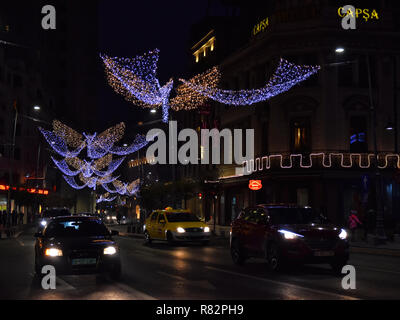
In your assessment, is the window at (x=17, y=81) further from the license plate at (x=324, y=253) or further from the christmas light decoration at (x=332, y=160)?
the license plate at (x=324, y=253)

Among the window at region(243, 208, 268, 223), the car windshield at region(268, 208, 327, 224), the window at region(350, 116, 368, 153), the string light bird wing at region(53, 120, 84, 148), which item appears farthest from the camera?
the string light bird wing at region(53, 120, 84, 148)

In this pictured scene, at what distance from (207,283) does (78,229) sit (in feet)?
12.3

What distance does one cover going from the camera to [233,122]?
5388cm

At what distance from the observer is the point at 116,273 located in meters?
14.1

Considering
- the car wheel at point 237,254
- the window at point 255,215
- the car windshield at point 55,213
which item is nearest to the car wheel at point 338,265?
the window at point 255,215

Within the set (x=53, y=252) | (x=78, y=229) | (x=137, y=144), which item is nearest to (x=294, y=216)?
(x=78, y=229)

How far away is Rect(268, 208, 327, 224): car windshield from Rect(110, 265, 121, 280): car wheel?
4.91 metres

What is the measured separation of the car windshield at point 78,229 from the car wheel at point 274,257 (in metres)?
4.37

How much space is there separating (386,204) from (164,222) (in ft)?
65.8

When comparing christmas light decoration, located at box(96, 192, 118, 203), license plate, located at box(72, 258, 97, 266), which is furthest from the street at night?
christmas light decoration, located at box(96, 192, 118, 203)

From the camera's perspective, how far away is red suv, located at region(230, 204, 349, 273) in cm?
1577

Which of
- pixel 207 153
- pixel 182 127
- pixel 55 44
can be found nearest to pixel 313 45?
pixel 207 153

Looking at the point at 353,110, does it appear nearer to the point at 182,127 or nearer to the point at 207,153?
the point at 207,153

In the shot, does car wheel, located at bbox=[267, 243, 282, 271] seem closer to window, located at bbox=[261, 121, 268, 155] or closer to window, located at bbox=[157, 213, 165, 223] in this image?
window, located at bbox=[157, 213, 165, 223]
